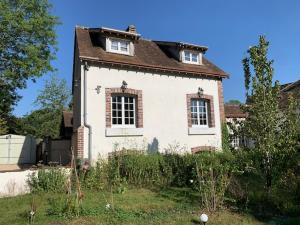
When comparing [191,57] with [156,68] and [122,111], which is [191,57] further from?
[122,111]

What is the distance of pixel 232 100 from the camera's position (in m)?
97.5

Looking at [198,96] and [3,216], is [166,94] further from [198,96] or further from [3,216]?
[3,216]

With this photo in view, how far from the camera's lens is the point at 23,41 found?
1894 cm

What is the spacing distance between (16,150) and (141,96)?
50.6 feet

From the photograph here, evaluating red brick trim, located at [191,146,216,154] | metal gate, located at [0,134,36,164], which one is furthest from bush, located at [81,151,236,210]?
metal gate, located at [0,134,36,164]

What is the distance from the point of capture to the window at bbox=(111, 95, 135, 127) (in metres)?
14.2

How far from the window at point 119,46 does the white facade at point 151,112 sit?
57.5 inches

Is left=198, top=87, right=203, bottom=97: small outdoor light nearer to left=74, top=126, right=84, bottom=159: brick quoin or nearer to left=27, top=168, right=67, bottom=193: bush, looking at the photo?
left=74, top=126, right=84, bottom=159: brick quoin

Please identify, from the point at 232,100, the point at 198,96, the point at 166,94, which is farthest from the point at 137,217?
the point at 232,100

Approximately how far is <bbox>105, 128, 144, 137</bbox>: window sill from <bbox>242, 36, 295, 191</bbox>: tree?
21.1 ft

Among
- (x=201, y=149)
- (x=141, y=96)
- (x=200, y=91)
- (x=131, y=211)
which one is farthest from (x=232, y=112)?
(x=131, y=211)

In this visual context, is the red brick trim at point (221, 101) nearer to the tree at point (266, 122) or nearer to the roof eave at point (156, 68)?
the roof eave at point (156, 68)

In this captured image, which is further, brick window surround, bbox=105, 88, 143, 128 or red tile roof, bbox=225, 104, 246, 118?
red tile roof, bbox=225, 104, 246, 118

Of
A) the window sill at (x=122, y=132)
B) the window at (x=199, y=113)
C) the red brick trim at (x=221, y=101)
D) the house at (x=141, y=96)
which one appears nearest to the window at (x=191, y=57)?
the house at (x=141, y=96)
